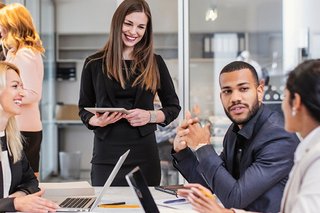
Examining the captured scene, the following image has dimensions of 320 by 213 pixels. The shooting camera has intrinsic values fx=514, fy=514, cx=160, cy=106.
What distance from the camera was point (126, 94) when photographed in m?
2.75

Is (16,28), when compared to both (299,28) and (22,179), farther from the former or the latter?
(299,28)

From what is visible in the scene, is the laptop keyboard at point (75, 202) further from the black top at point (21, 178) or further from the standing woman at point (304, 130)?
the standing woman at point (304, 130)

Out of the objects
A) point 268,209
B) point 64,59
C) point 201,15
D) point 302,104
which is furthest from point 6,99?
point 64,59

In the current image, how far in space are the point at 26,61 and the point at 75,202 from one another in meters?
1.14

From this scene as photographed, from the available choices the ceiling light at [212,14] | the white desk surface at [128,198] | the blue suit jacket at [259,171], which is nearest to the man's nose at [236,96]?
the blue suit jacket at [259,171]

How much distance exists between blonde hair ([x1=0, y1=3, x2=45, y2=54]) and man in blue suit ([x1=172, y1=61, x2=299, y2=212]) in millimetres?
1260

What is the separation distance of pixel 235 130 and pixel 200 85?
372 centimetres

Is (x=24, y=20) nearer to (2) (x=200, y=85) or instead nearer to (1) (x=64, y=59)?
(2) (x=200, y=85)

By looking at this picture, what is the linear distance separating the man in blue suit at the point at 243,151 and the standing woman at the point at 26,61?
1.09 m

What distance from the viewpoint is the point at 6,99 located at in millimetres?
2221

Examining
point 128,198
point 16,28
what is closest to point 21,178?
point 128,198

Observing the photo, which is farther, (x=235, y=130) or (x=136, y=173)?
(x=235, y=130)

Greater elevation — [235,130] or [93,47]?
[93,47]

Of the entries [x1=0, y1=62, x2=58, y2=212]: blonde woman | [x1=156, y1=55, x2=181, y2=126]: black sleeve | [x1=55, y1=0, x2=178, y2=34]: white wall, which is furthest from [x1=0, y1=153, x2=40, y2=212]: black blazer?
[x1=55, y1=0, x2=178, y2=34]: white wall
